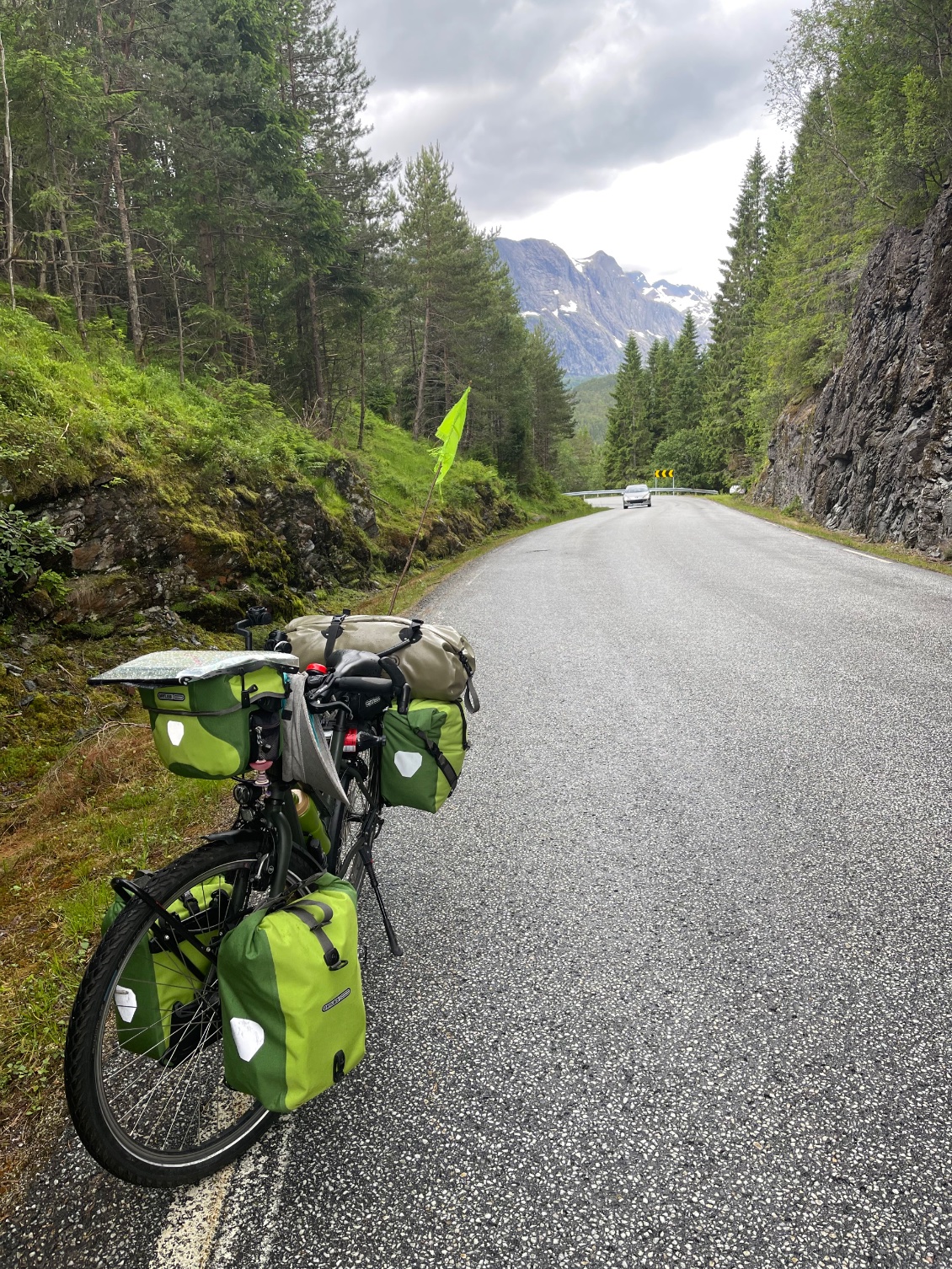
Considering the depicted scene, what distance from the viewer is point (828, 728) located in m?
4.51

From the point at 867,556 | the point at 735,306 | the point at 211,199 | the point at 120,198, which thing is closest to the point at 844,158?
the point at 867,556

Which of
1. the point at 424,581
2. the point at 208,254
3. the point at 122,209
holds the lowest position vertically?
the point at 424,581

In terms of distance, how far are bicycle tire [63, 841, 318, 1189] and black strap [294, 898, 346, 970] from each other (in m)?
0.18

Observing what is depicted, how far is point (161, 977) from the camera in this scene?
69.4 inches

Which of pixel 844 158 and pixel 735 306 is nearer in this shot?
pixel 844 158

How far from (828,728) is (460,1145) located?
3854 millimetres

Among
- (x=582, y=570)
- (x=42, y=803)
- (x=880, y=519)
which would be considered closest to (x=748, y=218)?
(x=880, y=519)

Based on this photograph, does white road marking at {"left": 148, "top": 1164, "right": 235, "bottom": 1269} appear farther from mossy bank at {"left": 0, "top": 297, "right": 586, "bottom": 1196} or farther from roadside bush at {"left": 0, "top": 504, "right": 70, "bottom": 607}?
roadside bush at {"left": 0, "top": 504, "right": 70, "bottom": 607}

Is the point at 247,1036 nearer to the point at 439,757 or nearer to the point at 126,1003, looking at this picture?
the point at 126,1003

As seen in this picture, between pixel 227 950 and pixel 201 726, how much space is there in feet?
1.99

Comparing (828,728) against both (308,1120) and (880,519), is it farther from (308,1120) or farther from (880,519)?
(880,519)

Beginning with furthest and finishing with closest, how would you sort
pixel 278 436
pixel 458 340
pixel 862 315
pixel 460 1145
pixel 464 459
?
pixel 458 340, pixel 464 459, pixel 862 315, pixel 278 436, pixel 460 1145

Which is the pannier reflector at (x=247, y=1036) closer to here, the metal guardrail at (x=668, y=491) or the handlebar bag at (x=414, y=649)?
the handlebar bag at (x=414, y=649)

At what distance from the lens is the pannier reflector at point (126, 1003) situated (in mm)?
1672
